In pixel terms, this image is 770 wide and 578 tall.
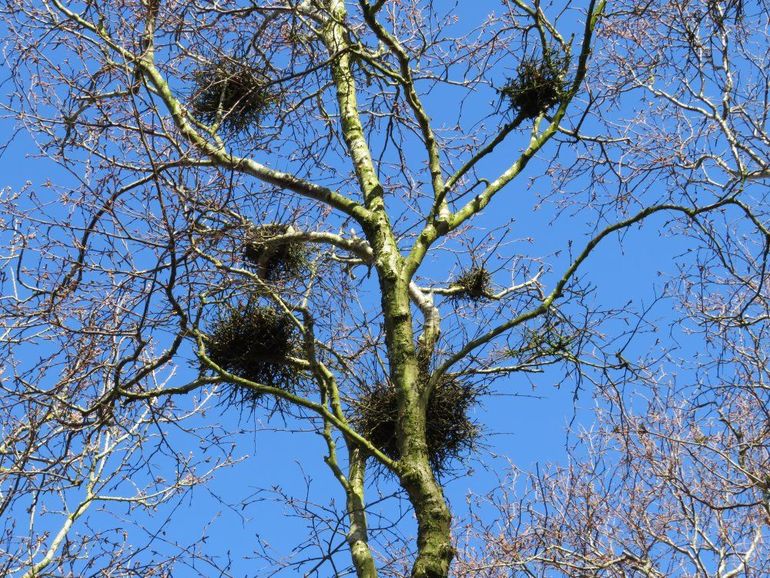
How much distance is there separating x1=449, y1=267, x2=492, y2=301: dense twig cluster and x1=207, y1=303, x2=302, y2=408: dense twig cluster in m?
1.78

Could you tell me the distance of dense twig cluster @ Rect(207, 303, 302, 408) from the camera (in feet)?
16.4

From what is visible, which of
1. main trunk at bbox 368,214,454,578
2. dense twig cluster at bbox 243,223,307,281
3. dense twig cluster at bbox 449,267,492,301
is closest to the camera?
main trunk at bbox 368,214,454,578

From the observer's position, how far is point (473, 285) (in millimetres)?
6582

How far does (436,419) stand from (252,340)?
1.13 meters

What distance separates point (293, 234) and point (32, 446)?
1.86m

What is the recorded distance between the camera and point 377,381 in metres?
5.20

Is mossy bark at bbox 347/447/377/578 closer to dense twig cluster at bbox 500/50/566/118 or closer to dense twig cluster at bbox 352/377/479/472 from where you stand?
dense twig cluster at bbox 352/377/479/472

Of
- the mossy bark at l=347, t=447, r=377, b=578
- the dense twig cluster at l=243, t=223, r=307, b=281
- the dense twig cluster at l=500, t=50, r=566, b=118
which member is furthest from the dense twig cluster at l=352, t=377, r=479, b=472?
the dense twig cluster at l=500, t=50, r=566, b=118

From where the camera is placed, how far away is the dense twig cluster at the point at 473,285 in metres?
6.57

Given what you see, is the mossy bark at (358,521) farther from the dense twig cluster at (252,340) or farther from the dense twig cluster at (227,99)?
the dense twig cluster at (227,99)

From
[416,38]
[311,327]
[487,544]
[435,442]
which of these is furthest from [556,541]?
[416,38]

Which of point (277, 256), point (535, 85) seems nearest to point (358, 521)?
point (277, 256)

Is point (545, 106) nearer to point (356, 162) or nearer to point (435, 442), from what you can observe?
point (356, 162)

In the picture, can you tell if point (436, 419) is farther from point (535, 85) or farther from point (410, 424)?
point (535, 85)
